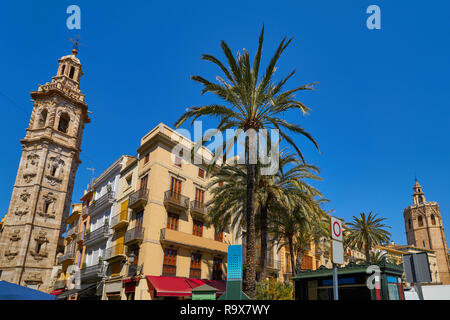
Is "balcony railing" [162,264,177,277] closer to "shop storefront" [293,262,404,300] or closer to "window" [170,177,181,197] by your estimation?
"window" [170,177,181,197]

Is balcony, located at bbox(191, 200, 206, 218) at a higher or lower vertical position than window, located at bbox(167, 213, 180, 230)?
higher

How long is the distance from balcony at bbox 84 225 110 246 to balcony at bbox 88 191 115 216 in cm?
244

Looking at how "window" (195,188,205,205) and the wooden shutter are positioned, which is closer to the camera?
the wooden shutter

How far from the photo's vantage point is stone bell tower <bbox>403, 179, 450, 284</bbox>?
104731mm

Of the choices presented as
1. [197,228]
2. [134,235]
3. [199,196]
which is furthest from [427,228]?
[134,235]

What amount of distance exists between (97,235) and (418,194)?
12632 cm

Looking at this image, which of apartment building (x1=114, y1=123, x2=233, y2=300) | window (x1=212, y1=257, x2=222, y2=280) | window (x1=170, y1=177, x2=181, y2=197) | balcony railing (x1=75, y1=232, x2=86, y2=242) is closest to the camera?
apartment building (x1=114, y1=123, x2=233, y2=300)

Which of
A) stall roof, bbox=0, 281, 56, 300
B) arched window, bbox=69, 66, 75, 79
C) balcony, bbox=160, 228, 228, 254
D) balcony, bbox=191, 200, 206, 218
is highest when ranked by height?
arched window, bbox=69, 66, 75, 79

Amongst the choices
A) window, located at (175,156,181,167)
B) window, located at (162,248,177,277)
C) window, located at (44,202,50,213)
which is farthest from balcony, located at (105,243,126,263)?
window, located at (44,202,50,213)

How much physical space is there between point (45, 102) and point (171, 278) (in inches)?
1819

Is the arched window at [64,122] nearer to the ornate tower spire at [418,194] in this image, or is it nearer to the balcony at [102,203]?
the balcony at [102,203]

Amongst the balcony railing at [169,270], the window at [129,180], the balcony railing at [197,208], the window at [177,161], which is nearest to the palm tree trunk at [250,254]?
the balcony railing at [169,270]

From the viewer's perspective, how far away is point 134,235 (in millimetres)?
26109
